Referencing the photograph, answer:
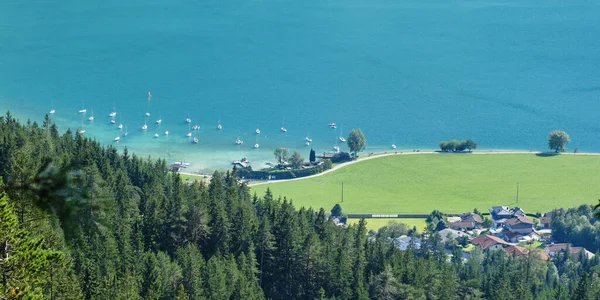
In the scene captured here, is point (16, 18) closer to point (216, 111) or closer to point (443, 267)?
point (216, 111)

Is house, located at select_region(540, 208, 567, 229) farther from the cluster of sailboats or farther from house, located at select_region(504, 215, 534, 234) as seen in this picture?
the cluster of sailboats

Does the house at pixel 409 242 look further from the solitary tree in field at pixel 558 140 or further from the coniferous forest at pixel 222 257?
the solitary tree in field at pixel 558 140

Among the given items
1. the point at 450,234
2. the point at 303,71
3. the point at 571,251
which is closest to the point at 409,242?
the point at 450,234

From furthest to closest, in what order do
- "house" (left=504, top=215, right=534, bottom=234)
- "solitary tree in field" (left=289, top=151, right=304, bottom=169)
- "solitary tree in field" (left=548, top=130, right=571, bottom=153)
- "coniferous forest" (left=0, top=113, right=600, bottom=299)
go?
"solitary tree in field" (left=548, top=130, right=571, bottom=153) → "solitary tree in field" (left=289, top=151, right=304, bottom=169) → "house" (left=504, top=215, right=534, bottom=234) → "coniferous forest" (left=0, top=113, right=600, bottom=299)

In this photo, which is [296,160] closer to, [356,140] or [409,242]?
[356,140]

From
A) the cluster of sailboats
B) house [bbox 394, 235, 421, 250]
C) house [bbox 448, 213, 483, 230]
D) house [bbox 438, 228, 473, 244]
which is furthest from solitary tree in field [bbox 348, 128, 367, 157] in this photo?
house [bbox 394, 235, 421, 250]

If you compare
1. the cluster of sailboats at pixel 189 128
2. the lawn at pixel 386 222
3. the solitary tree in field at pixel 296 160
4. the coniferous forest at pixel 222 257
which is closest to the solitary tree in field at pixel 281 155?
the solitary tree in field at pixel 296 160

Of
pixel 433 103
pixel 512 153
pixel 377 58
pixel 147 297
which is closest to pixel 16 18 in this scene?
pixel 377 58
